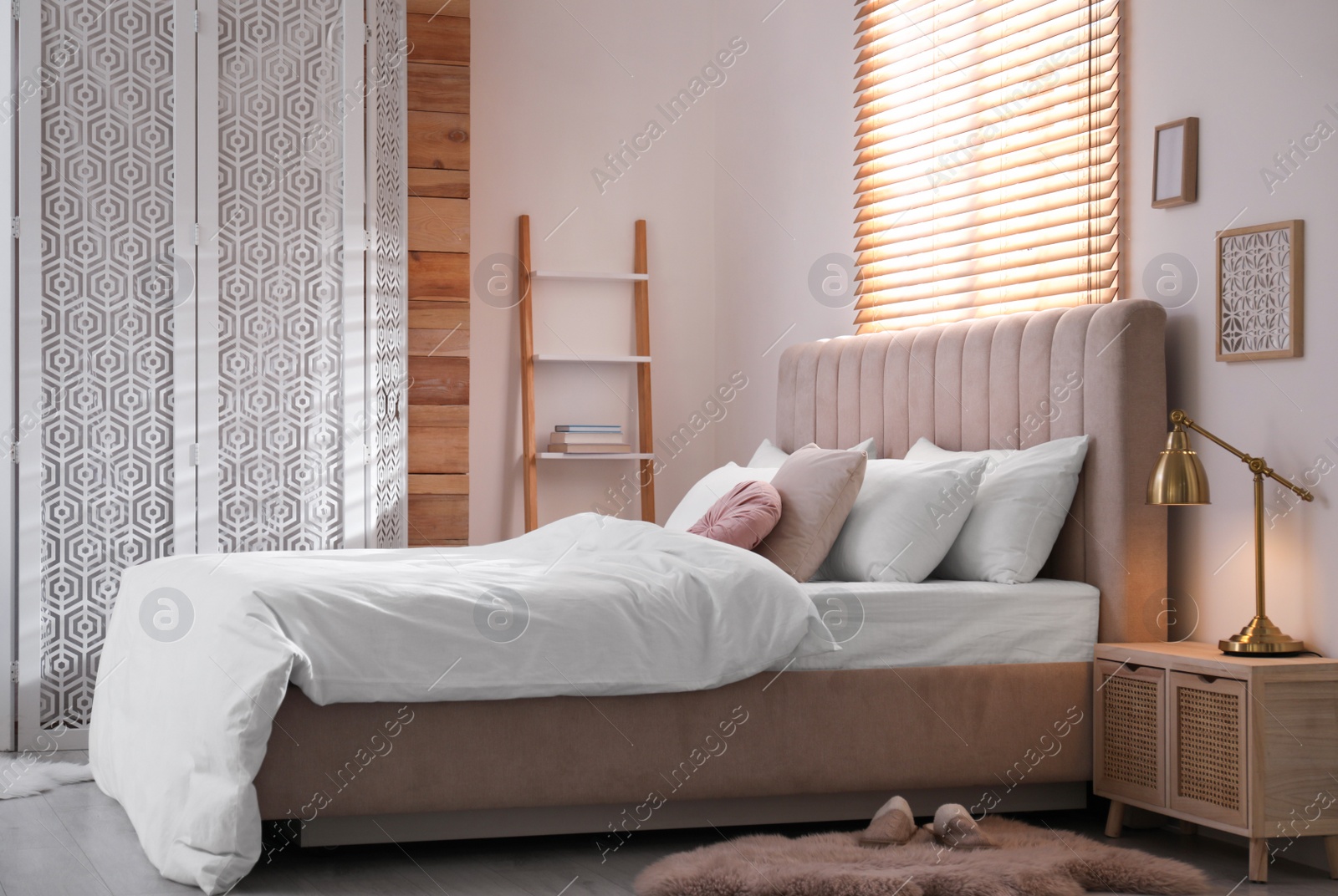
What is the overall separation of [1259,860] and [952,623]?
0.81 metres

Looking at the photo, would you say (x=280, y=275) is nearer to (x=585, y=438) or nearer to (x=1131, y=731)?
(x=585, y=438)

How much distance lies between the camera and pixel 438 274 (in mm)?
4996

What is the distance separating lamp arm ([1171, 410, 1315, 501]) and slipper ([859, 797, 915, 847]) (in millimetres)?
1060

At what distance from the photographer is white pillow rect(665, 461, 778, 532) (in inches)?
156

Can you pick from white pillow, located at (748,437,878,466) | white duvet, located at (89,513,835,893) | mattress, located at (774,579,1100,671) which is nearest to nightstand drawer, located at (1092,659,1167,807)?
mattress, located at (774,579,1100,671)

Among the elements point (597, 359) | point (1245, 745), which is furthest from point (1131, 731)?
point (597, 359)

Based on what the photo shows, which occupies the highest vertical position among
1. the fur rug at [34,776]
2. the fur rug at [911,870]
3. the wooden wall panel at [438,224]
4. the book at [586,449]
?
the wooden wall panel at [438,224]

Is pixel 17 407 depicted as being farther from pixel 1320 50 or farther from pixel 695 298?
pixel 1320 50

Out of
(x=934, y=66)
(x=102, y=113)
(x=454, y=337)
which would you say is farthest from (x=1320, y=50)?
(x=102, y=113)

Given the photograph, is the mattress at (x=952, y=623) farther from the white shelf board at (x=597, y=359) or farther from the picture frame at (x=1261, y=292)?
the white shelf board at (x=597, y=359)

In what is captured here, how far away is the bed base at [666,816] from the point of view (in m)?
2.82

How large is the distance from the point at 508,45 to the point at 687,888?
12.8 ft

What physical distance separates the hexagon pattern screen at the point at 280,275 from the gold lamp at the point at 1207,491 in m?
2.72

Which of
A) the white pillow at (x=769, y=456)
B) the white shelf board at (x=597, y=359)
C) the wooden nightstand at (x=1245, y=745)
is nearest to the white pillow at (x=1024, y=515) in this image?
the wooden nightstand at (x=1245, y=745)
